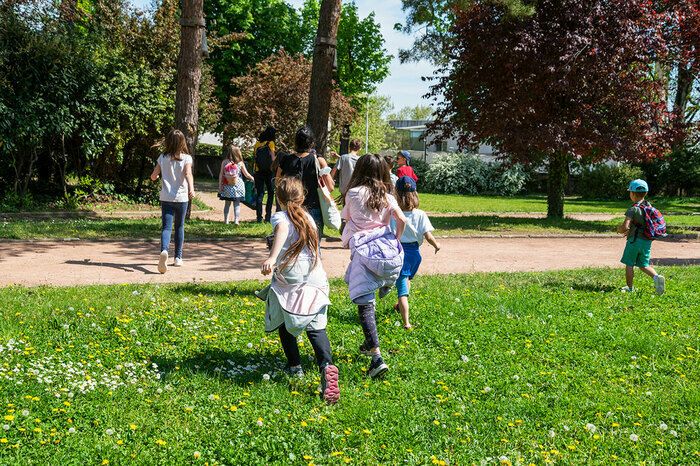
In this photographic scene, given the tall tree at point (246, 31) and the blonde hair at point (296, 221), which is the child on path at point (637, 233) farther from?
the tall tree at point (246, 31)

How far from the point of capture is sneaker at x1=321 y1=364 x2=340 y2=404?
15.5 feet

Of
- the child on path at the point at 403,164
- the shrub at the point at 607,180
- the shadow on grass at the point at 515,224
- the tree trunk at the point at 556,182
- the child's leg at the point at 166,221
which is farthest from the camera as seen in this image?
the shrub at the point at 607,180

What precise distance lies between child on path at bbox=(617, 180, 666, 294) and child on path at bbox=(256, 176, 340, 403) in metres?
4.81

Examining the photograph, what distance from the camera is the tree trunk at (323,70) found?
11.4 m

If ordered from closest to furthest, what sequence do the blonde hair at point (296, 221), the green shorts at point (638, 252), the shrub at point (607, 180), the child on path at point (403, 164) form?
the blonde hair at point (296, 221)
the green shorts at point (638, 252)
the child on path at point (403, 164)
the shrub at point (607, 180)

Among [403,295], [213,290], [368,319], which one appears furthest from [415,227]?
[213,290]

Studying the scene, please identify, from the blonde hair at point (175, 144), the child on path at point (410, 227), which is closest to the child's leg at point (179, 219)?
the blonde hair at point (175, 144)

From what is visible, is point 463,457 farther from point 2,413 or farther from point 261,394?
point 2,413

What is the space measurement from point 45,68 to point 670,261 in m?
13.0

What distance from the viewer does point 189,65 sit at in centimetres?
1288

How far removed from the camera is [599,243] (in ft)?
47.8

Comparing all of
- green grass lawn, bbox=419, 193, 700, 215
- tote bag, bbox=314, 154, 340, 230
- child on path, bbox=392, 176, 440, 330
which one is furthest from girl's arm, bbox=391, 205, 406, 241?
green grass lawn, bbox=419, 193, 700, 215

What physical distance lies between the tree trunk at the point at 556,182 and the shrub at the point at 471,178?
1615cm

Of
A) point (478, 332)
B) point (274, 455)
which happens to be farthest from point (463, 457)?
point (478, 332)
